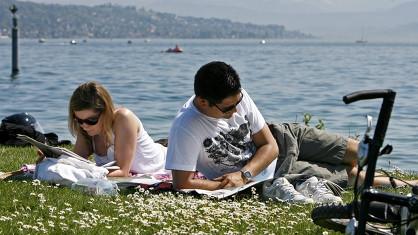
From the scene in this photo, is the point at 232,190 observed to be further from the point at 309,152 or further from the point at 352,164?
the point at 352,164

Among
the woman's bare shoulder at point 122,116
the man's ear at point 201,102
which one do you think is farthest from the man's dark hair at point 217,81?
the woman's bare shoulder at point 122,116

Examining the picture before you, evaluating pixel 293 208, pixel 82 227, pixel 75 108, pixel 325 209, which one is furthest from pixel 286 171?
pixel 325 209

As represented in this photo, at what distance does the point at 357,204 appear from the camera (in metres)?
4.62

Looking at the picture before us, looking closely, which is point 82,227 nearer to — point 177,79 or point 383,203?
point 383,203

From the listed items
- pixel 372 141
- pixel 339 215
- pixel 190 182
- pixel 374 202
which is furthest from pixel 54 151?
pixel 372 141

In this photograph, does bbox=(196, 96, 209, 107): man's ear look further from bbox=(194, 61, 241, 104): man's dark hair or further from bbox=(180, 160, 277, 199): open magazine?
bbox=(180, 160, 277, 199): open magazine

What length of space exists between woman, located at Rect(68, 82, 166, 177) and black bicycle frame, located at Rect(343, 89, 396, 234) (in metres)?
4.95

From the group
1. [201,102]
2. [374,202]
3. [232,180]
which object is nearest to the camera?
[374,202]

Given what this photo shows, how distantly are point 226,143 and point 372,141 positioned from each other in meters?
4.52

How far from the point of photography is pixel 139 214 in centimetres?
746

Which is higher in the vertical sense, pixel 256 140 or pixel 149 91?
pixel 256 140

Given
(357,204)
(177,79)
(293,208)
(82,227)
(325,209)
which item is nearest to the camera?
Answer: (357,204)

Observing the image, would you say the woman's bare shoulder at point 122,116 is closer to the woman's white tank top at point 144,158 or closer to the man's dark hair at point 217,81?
the woman's white tank top at point 144,158

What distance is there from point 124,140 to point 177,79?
1592 inches
